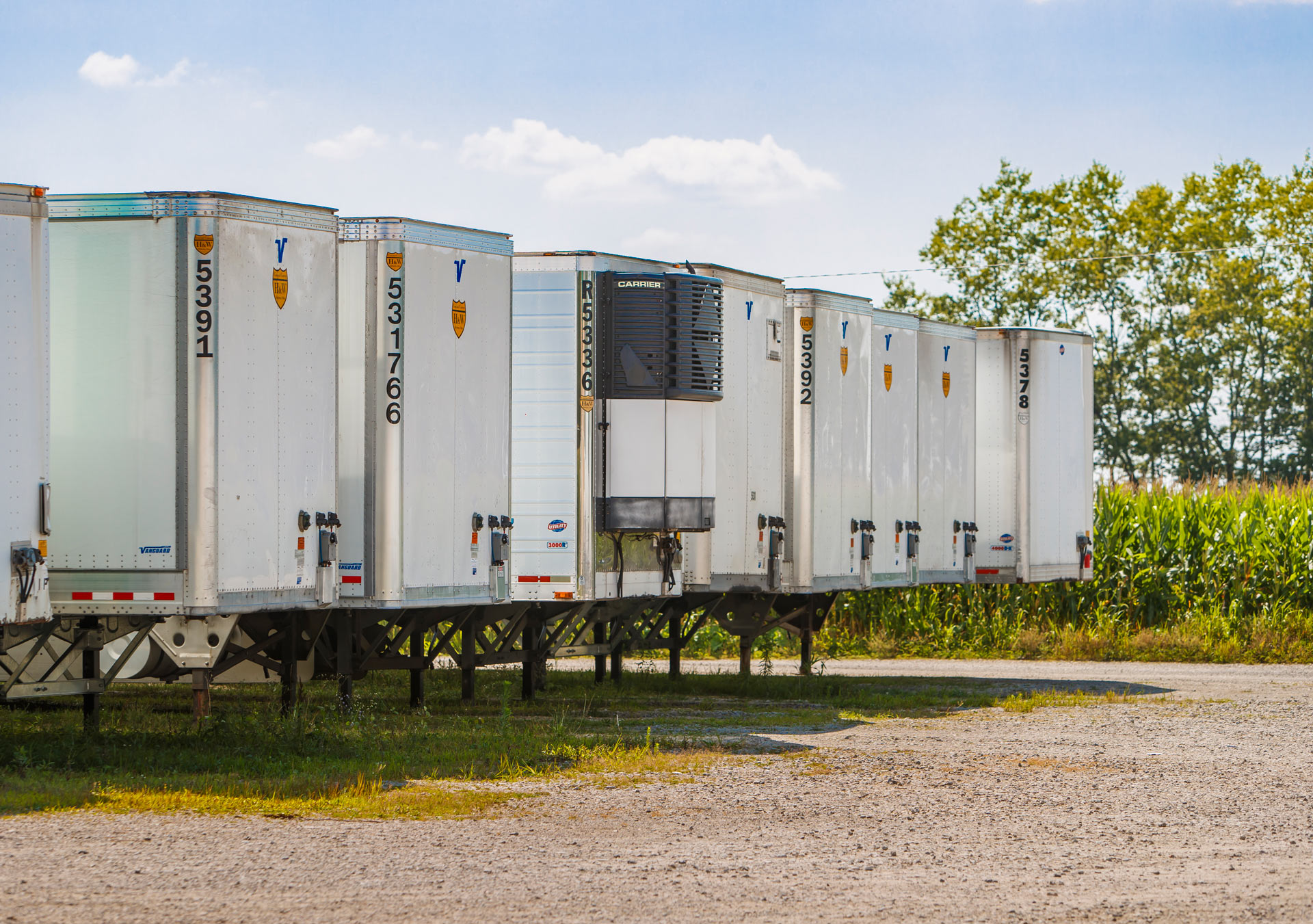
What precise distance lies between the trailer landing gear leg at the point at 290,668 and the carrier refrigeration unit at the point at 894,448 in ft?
26.5

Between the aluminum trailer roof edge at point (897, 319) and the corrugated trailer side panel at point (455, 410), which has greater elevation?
the aluminum trailer roof edge at point (897, 319)

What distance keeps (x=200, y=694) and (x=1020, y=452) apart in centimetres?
1269

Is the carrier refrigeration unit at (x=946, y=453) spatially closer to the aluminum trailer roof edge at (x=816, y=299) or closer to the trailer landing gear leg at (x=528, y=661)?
the aluminum trailer roof edge at (x=816, y=299)

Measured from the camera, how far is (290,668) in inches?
564

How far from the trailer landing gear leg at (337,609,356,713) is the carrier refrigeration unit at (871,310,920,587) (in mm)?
7433

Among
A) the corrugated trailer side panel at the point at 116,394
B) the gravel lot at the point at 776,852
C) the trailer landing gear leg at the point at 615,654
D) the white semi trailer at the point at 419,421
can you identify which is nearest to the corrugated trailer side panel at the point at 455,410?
the white semi trailer at the point at 419,421

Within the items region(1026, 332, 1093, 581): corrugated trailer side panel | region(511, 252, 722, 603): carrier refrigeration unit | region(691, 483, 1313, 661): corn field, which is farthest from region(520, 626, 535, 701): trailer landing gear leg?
region(691, 483, 1313, 661): corn field

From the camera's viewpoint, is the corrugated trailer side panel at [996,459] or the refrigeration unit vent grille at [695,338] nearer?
the refrigeration unit vent grille at [695,338]

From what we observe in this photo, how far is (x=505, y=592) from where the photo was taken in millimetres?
15234

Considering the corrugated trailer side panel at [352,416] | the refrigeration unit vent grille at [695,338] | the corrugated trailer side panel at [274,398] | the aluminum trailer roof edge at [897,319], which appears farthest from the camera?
the aluminum trailer roof edge at [897,319]

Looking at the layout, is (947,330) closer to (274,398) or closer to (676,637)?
(676,637)

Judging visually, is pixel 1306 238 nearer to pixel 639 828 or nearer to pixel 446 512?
pixel 446 512

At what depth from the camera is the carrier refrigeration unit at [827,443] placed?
18.9 meters

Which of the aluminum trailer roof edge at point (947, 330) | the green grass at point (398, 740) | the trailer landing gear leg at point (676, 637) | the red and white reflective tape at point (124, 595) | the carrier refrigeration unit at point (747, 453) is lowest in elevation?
the green grass at point (398, 740)
